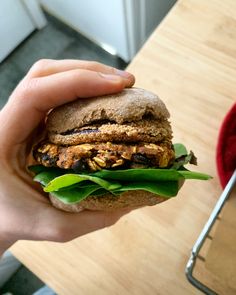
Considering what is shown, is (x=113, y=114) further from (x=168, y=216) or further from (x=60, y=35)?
(x=60, y=35)

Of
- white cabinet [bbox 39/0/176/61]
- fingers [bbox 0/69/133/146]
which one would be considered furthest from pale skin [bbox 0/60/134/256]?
white cabinet [bbox 39/0/176/61]

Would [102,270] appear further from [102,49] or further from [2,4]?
[2,4]

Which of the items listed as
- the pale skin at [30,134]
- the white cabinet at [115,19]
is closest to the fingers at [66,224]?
the pale skin at [30,134]

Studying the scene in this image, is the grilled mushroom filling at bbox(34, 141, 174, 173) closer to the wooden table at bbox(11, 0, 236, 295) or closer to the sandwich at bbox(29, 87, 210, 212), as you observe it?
the sandwich at bbox(29, 87, 210, 212)

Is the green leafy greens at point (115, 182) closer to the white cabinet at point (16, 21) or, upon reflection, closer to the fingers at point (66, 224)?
the fingers at point (66, 224)

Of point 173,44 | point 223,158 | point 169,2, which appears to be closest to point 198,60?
point 173,44

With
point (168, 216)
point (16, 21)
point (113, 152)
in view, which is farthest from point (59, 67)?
point (16, 21)
